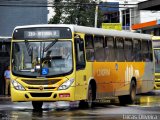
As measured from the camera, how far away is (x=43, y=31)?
19891 millimetres

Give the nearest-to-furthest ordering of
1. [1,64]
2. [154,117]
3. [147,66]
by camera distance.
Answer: [154,117] < [147,66] < [1,64]

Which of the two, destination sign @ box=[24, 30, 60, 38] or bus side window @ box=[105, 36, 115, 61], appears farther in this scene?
bus side window @ box=[105, 36, 115, 61]

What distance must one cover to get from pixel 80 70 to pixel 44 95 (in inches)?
60.9

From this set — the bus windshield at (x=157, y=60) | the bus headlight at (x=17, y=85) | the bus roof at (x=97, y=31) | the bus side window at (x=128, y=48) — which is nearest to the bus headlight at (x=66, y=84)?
the bus headlight at (x=17, y=85)

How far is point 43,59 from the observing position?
19359mm

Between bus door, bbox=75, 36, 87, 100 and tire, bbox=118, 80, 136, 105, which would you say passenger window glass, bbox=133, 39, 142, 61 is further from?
bus door, bbox=75, 36, 87, 100

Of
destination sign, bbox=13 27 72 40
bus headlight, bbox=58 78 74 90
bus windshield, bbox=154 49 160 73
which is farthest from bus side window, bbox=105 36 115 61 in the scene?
bus windshield, bbox=154 49 160 73

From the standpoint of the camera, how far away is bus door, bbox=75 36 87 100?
1955cm

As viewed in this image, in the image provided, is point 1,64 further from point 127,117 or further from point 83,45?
point 127,117

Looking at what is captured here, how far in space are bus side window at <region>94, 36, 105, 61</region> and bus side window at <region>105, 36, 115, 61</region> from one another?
0.35 metres

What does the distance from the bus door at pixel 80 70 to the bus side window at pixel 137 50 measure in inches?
219

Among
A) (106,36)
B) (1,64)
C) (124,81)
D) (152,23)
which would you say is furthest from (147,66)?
(152,23)

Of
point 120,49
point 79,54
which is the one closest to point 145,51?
point 120,49

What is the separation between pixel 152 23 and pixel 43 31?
45.6m
